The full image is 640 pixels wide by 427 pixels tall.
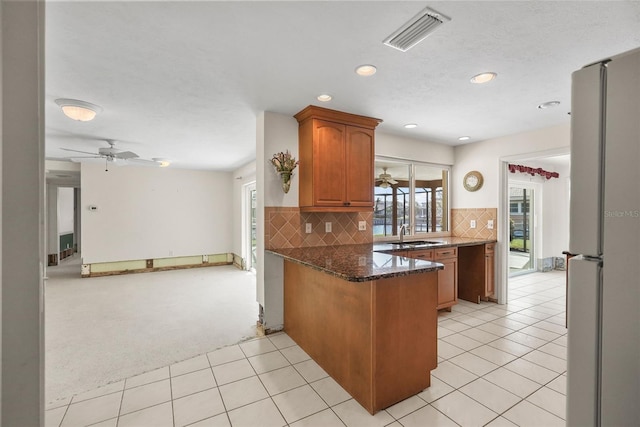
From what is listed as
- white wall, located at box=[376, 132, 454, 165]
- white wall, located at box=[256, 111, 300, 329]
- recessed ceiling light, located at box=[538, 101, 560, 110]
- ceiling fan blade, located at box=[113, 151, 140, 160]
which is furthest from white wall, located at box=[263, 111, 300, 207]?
recessed ceiling light, located at box=[538, 101, 560, 110]

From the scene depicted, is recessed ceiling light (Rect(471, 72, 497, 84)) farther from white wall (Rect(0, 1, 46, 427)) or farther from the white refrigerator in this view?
white wall (Rect(0, 1, 46, 427))

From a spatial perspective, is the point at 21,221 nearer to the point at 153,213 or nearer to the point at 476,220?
the point at 476,220

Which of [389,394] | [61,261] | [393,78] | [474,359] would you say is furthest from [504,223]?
[61,261]

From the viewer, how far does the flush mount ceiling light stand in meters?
2.81

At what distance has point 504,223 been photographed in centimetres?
425

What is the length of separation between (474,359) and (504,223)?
2.36 metres

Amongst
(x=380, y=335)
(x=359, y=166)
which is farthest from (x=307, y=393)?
(x=359, y=166)

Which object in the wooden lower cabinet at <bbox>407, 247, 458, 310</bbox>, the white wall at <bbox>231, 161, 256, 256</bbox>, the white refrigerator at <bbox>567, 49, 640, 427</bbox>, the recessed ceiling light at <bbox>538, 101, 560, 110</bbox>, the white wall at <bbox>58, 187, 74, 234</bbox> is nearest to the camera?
the white refrigerator at <bbox>567, 49, 640, 427</bbox>

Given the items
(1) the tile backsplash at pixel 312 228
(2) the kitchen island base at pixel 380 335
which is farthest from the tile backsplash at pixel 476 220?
(2) the kitchen island base at pixel 380 335

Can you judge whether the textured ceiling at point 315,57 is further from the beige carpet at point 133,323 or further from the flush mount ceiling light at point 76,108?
the beige carpet at point 133,323

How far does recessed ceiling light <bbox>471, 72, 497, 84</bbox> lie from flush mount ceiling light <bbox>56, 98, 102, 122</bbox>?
3538 mm

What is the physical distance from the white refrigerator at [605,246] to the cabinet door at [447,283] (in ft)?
9.79

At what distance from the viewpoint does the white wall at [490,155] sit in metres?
3.76

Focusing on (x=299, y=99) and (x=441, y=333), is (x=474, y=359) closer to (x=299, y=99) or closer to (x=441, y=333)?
(x=441, y=333)
